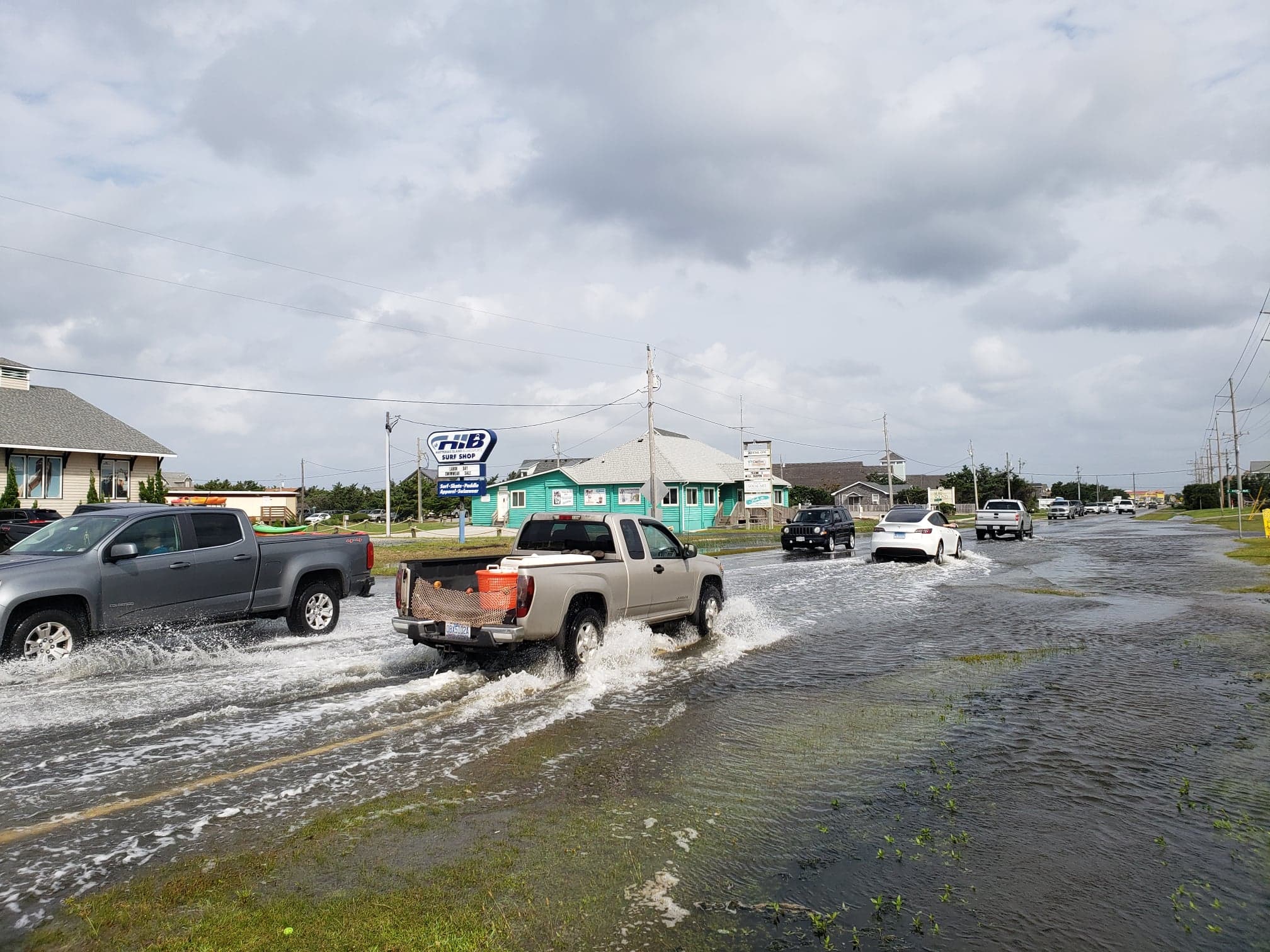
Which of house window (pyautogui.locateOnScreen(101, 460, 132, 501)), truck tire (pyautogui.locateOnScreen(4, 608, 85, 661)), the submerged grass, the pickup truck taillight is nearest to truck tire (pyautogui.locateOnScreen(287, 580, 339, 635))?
truck tire (pyautogui.locateOnScreen(4, 608, 85, 661))

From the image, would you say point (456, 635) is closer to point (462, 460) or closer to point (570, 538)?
point (570, 538)

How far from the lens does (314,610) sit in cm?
1258

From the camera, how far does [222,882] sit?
4375 millimetres

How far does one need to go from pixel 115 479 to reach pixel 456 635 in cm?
3746

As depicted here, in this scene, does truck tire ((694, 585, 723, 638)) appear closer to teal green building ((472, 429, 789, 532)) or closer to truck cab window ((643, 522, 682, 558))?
truck cab window ((643, 522, 682, 558))

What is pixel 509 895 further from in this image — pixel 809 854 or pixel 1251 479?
pixel 1251 479

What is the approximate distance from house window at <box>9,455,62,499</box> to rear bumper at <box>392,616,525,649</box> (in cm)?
3484

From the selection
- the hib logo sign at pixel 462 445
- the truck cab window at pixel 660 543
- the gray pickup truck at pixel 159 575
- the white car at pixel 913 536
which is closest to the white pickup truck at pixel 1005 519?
the white car at pixel 913 536

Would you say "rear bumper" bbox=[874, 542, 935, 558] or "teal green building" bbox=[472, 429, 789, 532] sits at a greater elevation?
"teal green building" bbox=[472, 429, 789, 532]

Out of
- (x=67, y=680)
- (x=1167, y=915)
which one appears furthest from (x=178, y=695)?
(x=1167, y=915)

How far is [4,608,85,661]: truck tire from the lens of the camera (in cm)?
925

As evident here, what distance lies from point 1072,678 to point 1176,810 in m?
4.31

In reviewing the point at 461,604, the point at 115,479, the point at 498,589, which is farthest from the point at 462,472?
the point at 498,589

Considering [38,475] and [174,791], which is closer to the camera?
[174,791]
